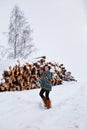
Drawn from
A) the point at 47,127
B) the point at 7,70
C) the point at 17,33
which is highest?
the point at 17,33

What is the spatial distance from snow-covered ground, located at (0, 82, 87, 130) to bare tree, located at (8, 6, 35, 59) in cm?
1592

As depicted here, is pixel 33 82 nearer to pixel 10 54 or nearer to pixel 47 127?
pixel 47 127

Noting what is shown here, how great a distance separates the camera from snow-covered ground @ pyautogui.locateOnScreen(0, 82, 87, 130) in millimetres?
6621

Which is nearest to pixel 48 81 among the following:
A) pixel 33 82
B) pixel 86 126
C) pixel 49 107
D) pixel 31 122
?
pixel 49 107

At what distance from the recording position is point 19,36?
26000 millimetres

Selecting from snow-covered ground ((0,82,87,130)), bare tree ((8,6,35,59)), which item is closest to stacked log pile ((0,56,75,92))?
snow-covered ground ((0,82,87,130))

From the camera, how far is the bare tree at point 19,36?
25.1 m

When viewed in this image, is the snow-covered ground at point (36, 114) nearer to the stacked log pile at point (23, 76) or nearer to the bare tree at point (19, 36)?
the stacked log pile at point (23, 76)

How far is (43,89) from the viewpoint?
9.15 meters

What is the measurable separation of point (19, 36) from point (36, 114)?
18.7 meters

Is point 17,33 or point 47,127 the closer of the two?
point 47,127

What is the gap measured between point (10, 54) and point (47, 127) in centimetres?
2022

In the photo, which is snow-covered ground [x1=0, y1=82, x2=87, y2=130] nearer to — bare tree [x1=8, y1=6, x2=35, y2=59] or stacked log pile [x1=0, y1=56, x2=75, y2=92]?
stacked log pile [x1=0, y1=56, x2=75, y2=92]

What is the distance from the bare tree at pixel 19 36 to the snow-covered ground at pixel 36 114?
1592 cm
